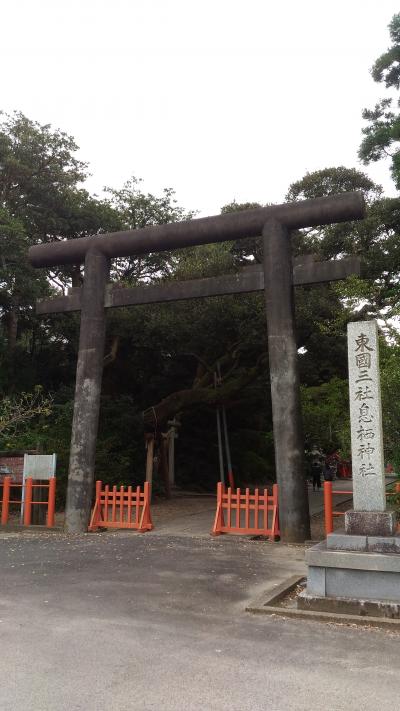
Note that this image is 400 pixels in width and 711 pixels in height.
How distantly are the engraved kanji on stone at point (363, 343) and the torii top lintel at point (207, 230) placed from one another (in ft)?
15.1

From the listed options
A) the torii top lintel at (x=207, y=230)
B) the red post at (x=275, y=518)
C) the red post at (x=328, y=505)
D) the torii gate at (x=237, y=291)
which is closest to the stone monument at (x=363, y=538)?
the red post at (x=328, y=505)

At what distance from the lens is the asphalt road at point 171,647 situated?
3.90 meters

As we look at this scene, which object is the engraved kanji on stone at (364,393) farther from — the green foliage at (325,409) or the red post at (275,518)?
the green foliage at (325,409)

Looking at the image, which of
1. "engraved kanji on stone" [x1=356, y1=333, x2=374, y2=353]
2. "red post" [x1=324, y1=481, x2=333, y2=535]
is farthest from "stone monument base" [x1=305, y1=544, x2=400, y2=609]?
"red post" [x1=324, y1=481, x2=333, y2=535]

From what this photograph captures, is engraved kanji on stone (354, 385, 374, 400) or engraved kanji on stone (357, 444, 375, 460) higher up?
engraved kanji on stone (354, 385, 374, 400)

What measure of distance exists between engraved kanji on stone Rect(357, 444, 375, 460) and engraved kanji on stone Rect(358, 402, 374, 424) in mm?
313

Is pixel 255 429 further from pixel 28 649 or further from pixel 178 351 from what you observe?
pixel 28 649

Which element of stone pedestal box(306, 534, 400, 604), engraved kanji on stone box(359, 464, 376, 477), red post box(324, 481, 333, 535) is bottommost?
stone pedestal box(306, 534, 400, 604)

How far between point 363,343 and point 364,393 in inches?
25.7

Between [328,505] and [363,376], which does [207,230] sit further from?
[328,505]

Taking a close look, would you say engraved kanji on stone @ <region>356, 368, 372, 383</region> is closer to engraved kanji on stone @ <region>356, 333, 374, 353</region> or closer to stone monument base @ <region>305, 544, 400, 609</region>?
engraved kanji on stone @ <region>356, 333, 374, 353</region>

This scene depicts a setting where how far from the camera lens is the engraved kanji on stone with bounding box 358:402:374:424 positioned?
23.0 feet

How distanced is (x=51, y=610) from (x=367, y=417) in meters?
4.41

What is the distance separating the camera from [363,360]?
7.12 meters
